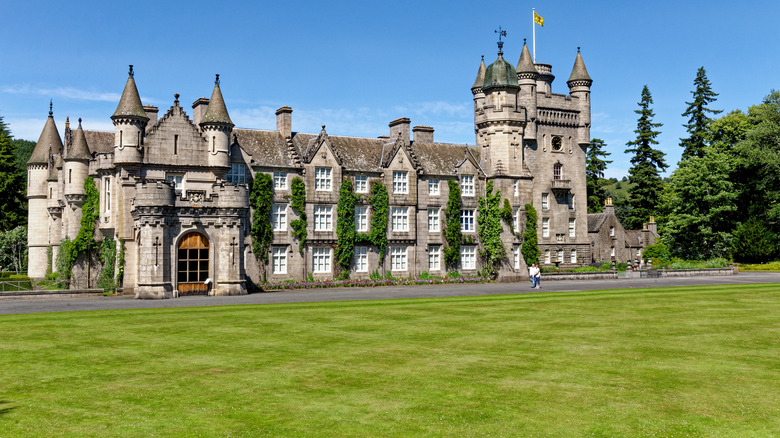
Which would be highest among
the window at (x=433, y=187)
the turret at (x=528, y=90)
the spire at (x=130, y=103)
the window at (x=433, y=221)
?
the turret at (x=528, y=90)

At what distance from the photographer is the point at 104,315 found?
79.8 ft

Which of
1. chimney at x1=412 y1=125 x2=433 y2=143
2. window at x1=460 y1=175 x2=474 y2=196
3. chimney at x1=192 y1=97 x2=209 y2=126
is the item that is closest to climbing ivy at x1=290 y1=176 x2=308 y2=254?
chimney at x1=192 y1=97 x2=209 y2=126

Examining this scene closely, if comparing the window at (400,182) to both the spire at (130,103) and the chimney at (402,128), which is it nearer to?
the chimney at (402,128)

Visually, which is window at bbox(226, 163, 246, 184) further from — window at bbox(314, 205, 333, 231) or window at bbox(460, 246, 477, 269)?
window at bbox(460, 246, 477, 269)

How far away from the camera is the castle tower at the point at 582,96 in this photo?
6656cm

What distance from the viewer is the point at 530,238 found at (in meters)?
54.8

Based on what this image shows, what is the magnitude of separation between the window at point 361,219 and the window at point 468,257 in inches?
327

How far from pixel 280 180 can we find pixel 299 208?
7.44ft

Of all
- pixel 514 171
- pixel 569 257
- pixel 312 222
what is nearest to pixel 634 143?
pixel 569 257

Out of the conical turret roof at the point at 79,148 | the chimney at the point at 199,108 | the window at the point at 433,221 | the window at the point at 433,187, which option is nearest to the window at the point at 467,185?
the window at the point at 433,187

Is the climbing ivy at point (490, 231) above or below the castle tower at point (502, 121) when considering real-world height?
below

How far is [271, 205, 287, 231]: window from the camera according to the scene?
47531 millimetres

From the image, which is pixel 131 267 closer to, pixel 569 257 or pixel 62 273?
pixel 62 273

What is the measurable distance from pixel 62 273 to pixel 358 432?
41.7 meters
